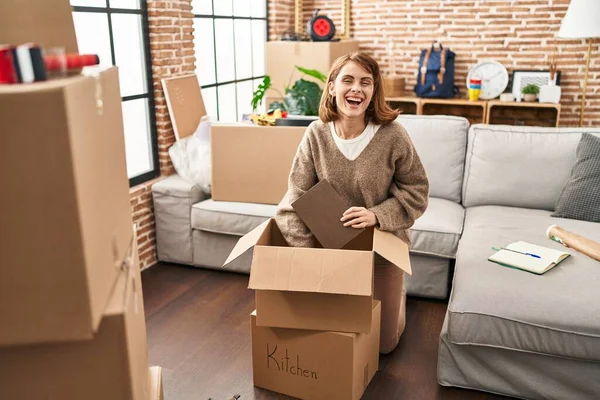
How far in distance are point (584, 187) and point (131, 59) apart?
2739 millimetres

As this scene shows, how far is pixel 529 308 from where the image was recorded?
6.69ft

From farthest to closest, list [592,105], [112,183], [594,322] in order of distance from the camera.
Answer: [592,105]
[594,322]
[112,183]

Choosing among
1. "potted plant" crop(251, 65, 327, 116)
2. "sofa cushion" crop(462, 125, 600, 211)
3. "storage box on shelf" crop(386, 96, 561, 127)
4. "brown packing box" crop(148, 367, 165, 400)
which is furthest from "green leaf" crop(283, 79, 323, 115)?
"brown packing box" crop(148, 367, 165, 400)

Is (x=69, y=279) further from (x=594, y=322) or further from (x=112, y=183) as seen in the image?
(x=594, y=322)

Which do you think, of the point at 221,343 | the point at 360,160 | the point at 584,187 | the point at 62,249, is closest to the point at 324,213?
the point at 360,160

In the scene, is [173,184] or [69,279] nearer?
[69,279]

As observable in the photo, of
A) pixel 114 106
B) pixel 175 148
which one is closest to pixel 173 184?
pixel 175 148

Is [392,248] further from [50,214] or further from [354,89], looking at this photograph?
[50,214]

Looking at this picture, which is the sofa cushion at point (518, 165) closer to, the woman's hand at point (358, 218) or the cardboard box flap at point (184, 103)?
the woman's hand at point (358, 218)

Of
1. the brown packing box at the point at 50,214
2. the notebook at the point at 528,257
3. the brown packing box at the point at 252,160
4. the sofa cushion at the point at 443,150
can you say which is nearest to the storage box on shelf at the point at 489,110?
the sofa cushion at the point at 443,150

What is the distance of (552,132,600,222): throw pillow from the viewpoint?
281cm

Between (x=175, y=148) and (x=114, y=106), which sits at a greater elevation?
(x=114, y=106)

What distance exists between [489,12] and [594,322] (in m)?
4.24

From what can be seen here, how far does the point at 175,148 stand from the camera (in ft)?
12.0
